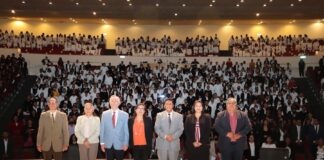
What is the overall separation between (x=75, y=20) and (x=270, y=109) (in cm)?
1997

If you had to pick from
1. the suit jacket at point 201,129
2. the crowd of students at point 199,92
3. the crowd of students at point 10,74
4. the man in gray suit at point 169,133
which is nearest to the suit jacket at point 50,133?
the man in gray suit at point 169,133

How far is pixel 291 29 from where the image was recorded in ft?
121

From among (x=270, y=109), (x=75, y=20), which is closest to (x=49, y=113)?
(x=270, y=109)

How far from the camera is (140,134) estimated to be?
10289 millimetres

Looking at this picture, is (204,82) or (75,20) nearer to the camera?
(204,82)

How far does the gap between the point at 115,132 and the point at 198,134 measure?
1.82 metres

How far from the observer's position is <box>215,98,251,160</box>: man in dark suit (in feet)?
32.5

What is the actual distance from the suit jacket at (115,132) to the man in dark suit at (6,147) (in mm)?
8137

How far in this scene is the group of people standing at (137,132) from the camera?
9977 millimetres

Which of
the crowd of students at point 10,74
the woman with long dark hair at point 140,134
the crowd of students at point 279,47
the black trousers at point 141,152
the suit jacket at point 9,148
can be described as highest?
the crowd of students at point 279,47

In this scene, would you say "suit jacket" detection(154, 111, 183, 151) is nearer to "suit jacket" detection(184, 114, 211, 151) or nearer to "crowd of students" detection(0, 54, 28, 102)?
"suit jacket" detection(184, 114, 211, 151)

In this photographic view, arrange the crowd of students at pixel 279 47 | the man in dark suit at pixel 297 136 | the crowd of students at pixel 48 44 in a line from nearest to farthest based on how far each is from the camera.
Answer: the man in dark suit at pixel 297 136
the crowd of students at pixel 279 47
the crowd of students at pixel 48 44

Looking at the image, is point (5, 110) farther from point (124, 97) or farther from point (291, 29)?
point (291, 29)

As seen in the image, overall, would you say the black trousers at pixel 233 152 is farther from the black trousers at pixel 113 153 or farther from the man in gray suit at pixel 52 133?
the man in gray suit at pixel 52 133
